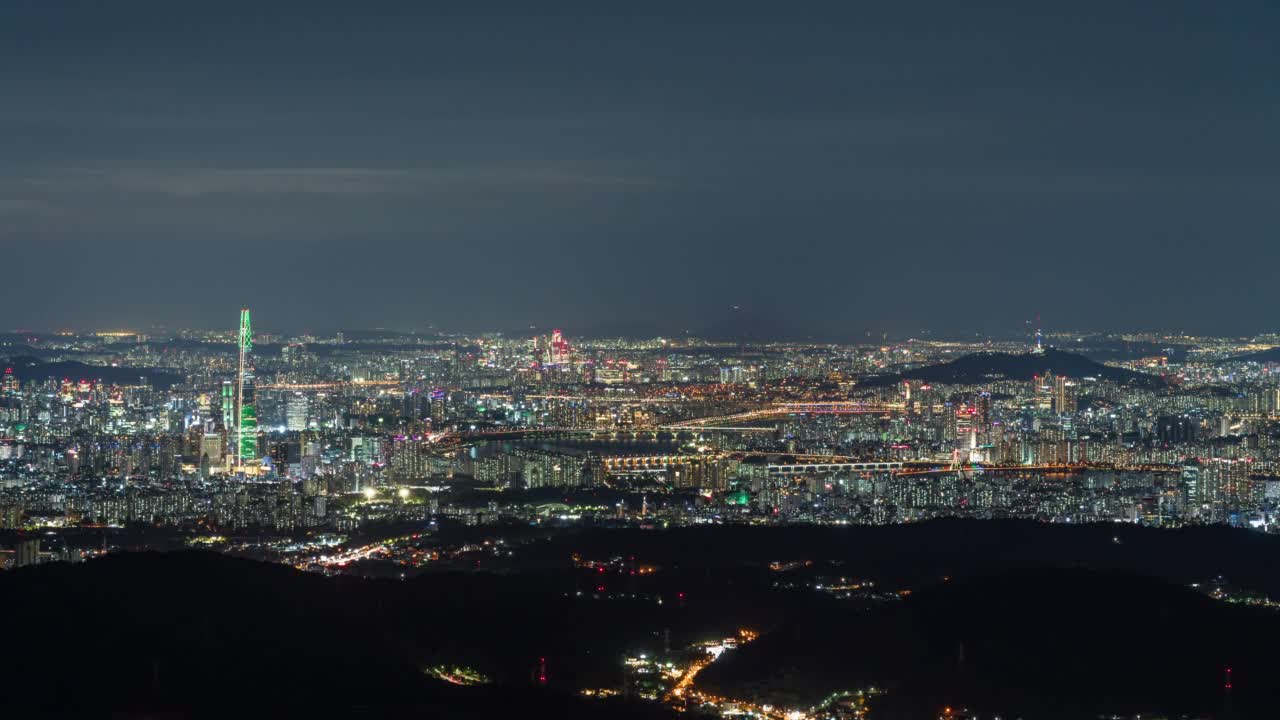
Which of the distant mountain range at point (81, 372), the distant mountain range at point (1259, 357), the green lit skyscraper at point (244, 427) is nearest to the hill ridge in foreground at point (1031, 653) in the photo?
the green lit skyscraper at point (244, 427)

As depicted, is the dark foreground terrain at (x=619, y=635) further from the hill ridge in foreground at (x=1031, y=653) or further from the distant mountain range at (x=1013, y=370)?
the distant mountain range at (x=1013, y=370)

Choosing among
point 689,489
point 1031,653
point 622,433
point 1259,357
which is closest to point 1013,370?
point 1259,357

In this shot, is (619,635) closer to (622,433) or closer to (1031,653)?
(1031,653)

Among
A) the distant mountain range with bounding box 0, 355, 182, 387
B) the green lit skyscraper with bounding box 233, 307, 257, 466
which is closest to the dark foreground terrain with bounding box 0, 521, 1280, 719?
the green lit skyscraper with bounding box 233, 307, 257, 466

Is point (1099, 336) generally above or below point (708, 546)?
above

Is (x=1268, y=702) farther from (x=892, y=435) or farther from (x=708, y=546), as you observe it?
(x=892, y=435)

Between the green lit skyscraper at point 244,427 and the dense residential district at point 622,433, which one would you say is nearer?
the dense residential district at point 622,433

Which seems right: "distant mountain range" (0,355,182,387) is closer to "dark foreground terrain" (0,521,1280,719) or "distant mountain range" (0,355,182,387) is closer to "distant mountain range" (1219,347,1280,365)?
"dark foreground terrain" (0,521,1280,719)

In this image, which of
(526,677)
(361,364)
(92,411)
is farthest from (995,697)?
(361,364)
